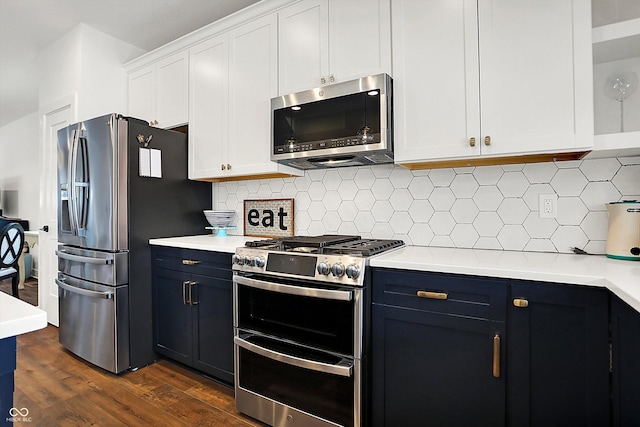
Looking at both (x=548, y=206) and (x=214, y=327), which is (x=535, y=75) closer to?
(x=548, y=206)

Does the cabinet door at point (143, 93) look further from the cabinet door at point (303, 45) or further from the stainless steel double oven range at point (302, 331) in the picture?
the stainless steel double oven range at point (302, 331)

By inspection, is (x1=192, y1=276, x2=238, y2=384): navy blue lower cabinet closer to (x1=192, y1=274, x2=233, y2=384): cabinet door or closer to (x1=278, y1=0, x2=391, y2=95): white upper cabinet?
(x1=192, y1=274, x2=233, y2=384): cabinet door

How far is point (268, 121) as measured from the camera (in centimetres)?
240

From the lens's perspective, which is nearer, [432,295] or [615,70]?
[432,295]

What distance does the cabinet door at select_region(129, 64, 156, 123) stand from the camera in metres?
3.12

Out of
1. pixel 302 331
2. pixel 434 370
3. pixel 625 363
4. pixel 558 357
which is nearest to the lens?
pixel 625 363

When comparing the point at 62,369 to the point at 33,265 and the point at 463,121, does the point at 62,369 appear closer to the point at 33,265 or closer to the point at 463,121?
the point at 463,121

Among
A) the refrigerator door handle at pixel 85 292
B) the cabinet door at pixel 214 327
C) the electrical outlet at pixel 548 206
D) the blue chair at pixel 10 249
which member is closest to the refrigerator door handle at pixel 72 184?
the refrigerator door handle at pixel 85 292

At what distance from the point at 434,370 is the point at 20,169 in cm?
785

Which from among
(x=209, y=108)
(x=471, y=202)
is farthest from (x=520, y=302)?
(x=209, y=108)

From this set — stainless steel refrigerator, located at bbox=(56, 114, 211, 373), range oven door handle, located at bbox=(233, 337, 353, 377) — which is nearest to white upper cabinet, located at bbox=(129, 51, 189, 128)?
stainless steel refrigerator, located at bbox=(56, 114, 211, 373)

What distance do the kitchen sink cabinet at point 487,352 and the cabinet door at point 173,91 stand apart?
226 cm

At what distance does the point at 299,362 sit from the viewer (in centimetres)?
170

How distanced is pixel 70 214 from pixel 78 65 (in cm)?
147
